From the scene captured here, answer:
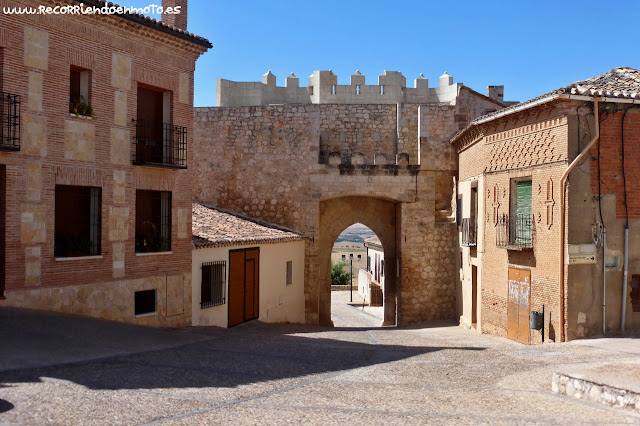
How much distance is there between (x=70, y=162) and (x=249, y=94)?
1289 cm

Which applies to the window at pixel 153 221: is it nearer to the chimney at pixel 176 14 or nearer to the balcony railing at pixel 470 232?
the chimney at pixel 176 14

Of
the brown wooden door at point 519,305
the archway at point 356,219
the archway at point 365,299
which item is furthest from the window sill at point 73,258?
the archway at point 365,299

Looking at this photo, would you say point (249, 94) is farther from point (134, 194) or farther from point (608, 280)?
point (608, 280)

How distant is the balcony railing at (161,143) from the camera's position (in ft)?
40.3

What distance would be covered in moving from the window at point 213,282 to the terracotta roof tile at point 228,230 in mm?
535

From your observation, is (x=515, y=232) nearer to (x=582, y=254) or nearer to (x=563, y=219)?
(x=563, y=219)

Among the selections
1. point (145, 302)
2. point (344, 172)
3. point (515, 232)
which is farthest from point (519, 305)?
point (145, 302)

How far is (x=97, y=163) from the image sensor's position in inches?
439

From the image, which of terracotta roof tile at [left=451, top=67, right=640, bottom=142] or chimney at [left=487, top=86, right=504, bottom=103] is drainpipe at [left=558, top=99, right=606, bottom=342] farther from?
chimney at [left=487, top=86, right=504, bottom=103]

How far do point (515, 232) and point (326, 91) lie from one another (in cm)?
1120

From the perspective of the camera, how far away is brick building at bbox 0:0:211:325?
9805 mm

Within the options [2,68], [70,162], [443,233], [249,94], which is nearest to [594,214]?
[443,233]

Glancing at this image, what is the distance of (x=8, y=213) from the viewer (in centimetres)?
965

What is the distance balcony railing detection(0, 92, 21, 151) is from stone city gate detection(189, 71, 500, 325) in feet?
32.1
